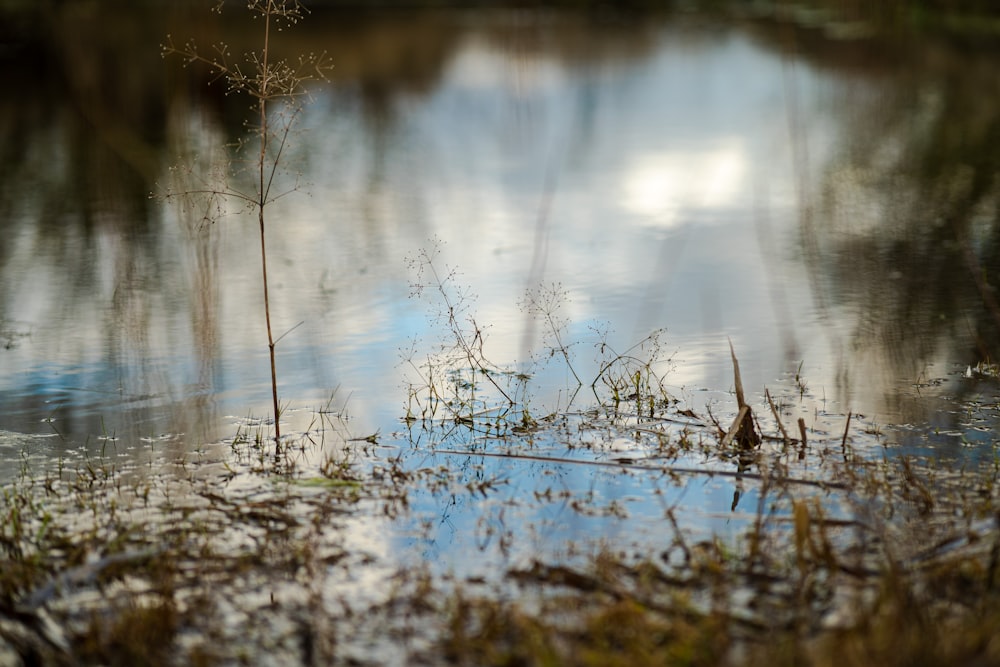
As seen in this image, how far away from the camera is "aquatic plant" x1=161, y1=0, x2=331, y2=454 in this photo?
358 cm

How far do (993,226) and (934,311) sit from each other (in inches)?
61.9

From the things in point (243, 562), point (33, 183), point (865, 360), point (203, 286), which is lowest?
point (243, 562)

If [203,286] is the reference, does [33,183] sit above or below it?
above

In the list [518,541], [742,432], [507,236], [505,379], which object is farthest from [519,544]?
[507,236]

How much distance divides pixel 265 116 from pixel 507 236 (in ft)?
6.88

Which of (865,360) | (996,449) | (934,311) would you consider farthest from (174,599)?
(934,311)

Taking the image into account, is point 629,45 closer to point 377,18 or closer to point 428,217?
point 377,18

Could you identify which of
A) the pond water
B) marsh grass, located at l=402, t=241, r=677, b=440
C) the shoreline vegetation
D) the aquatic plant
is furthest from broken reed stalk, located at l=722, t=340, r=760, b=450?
the aquatic plant

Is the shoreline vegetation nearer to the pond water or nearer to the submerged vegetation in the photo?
the submerged vegetation

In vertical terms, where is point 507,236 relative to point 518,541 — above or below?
above

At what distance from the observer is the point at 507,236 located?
6309 mm

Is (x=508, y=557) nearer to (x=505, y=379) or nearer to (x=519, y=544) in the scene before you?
(x=519, y=544)

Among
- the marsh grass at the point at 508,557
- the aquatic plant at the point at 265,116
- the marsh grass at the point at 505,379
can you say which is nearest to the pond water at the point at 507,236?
the marsh grass at the point at 505,379

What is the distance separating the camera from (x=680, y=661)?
7.31 ft
